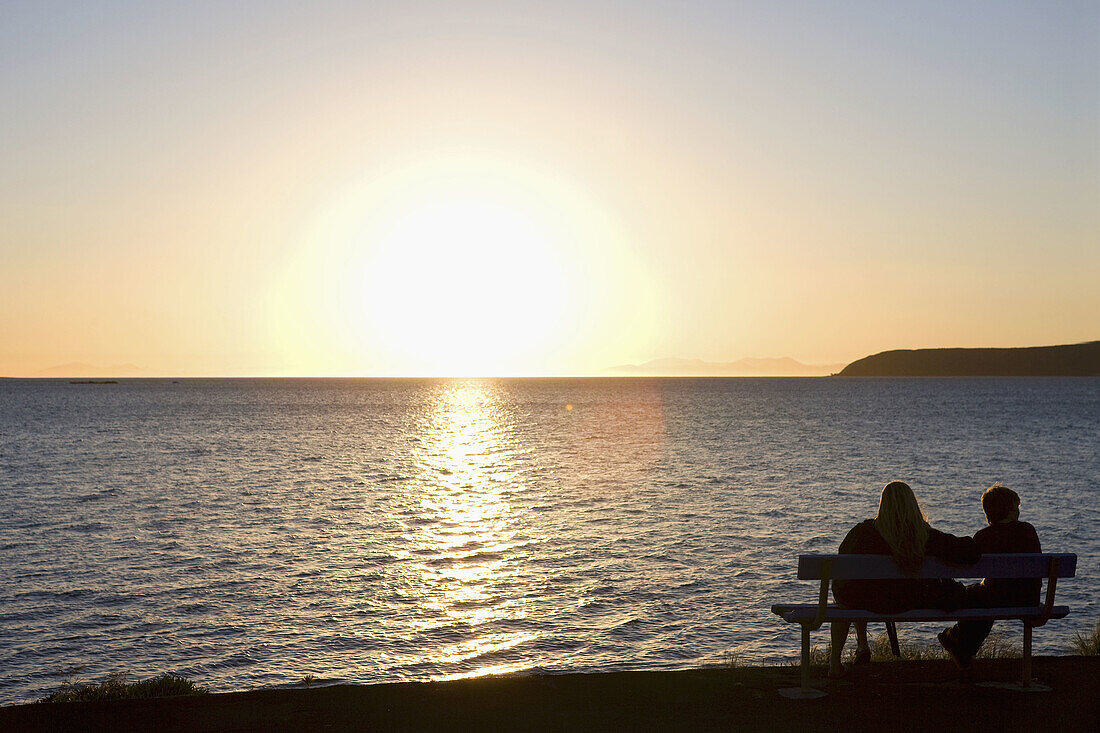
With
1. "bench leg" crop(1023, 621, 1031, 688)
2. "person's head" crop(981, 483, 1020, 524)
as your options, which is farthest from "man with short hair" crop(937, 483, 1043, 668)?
"bench leg" crop(1023, 621, 1031, 688)

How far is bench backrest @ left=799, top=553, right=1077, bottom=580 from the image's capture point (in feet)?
25.0

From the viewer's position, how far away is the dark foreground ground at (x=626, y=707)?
23.5 ft

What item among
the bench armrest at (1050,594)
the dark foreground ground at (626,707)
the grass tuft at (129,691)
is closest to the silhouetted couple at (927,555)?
the bench armrest at (1050,594)

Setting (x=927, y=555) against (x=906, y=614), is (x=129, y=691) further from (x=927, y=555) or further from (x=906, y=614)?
(x=927, y=555)

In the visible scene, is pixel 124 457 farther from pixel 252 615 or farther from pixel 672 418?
pixel 672 418

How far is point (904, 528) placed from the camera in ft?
25.1

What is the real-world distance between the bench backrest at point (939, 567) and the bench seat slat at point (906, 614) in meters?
0.34

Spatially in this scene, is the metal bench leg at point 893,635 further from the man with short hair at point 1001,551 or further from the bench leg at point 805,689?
the bench leg at point 805,689

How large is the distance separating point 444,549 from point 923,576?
2125 centimetres

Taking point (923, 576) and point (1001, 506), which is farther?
point (1001, 506)

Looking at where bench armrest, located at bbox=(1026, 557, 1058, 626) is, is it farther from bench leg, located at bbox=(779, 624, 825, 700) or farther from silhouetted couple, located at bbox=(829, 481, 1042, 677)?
bench leg, located at bbox=(779, 624, 825, 700)

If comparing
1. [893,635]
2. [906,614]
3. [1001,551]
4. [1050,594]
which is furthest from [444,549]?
[1050,594]

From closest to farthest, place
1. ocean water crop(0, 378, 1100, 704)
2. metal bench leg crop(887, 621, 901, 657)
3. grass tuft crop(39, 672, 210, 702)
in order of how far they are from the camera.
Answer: grass tuft crop(39, 672, 210, 702) < metal bench leg crop(887, 621, 901, 657) < ocean water crop(0, 378, 1100, 704)

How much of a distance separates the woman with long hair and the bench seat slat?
0.06 metres
